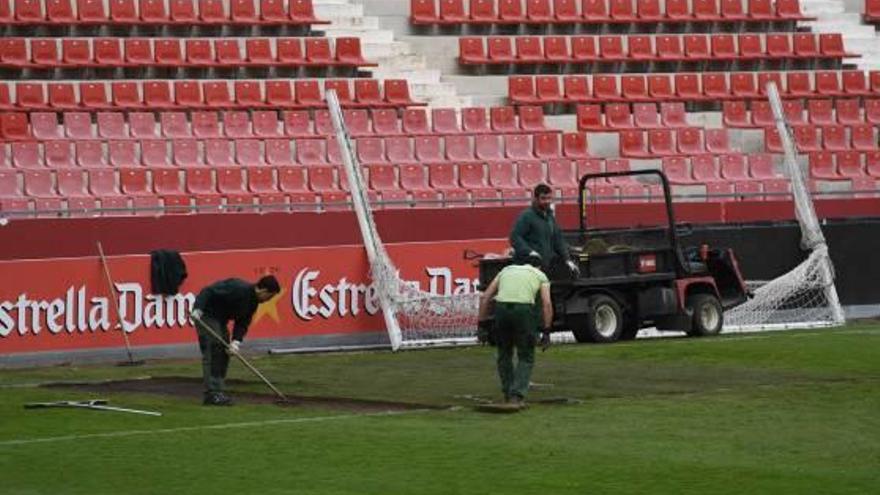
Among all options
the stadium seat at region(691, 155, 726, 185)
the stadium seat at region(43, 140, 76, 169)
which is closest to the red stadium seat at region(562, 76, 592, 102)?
the stadium seat at region(691, 155, 726, 185)

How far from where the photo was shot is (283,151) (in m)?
33.8

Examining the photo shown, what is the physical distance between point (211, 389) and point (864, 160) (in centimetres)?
2161

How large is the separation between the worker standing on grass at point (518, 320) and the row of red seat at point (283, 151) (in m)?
14.3

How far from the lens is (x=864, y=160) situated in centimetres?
3872

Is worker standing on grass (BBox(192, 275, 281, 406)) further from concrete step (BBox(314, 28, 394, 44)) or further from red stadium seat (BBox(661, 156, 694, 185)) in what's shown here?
concrete step (BBox(314, 28, 394, 44))

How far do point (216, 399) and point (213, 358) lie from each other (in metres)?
0.41

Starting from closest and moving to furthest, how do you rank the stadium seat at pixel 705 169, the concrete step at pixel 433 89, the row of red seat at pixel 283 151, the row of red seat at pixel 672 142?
the row of red seat at pixel 283 151, the stadium seat at pixel 705 169, the row of red seat at pixel 672 142, the concrete step at pixel 433 89

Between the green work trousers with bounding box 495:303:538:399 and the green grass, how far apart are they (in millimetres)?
462

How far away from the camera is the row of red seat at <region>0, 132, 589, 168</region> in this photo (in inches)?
1265

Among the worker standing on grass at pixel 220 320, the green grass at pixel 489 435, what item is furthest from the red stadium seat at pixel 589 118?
the worker standing on grass at pixel 220 320

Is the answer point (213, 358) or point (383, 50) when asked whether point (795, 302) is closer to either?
point (383, 50)

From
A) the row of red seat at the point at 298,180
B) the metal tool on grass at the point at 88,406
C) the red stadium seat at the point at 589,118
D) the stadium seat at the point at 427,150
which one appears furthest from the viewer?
the red stadium seat at the point at 589,118

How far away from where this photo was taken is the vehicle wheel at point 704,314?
29438 millimetres

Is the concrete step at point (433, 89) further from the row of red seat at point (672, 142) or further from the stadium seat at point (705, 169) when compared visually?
the stadium seat at point (705, 169)
